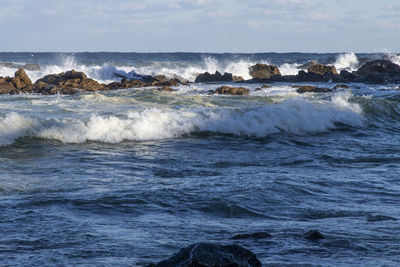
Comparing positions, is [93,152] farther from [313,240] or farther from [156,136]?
[313,240]

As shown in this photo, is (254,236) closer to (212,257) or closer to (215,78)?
(212,257)

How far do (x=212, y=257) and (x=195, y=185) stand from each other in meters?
3.57

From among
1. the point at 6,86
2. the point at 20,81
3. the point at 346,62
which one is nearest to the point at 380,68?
the point at 346,62

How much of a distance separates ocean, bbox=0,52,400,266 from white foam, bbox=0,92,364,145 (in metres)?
0.04

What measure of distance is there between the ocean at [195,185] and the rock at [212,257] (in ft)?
1.57

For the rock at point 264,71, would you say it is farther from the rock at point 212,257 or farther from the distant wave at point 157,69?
the rock at point 212,257

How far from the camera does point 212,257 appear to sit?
3.22 metres

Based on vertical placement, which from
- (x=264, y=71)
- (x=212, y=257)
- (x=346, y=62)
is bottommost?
(x=212, y=257)

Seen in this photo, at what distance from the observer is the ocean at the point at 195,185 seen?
4.37 metres

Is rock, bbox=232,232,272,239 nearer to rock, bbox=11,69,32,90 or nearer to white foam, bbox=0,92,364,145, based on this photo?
white foam, bbox=0,92,364,145

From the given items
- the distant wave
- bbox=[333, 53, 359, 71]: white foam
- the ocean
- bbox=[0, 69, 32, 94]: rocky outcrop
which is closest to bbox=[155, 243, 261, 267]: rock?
the ocean

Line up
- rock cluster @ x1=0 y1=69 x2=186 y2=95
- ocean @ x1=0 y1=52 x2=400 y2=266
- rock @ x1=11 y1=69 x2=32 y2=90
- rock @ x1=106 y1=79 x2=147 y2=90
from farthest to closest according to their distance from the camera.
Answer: rock @ x1=106 y1=79 x2=147 y2=90 → rock @ x1=11 y1=69 x2=32 y2=90 → rock cluster @ x1=0 y1=69 x2=186 y2=95 → ocean @ x1=0 y1=52 x2=400 y2=266

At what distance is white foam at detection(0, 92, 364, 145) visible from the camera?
10.8 metres

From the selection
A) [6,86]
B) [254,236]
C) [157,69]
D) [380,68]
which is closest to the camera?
[254,236]
